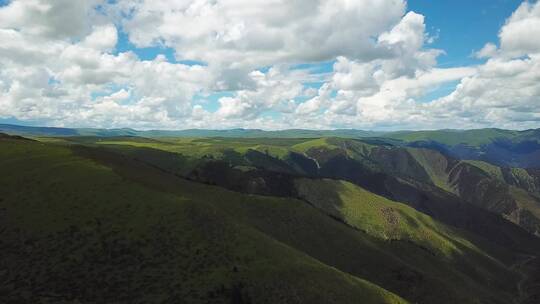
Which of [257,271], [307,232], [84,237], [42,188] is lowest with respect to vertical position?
[307,232]

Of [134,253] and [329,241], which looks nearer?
[134,253]

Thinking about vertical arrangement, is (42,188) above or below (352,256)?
above

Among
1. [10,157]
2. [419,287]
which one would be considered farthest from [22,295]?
[419,287]

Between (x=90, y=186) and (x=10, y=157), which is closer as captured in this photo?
(x=90, y=186)

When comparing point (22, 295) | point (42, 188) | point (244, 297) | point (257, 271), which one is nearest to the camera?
point (22, 295)

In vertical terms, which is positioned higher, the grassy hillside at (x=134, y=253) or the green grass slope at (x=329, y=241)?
the grassy hillside at (x=134, y=253)

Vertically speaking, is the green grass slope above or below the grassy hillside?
below

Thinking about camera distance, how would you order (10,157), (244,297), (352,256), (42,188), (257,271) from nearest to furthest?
1. (244,297)
2. (257,271)
3. (42,188)
4. (10,157)
5. (352,256)

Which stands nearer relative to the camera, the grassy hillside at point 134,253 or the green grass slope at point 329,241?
the grassy hillside at point 134,253

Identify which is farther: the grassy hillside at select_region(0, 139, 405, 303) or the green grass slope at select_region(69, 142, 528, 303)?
the green grass slope at select_region(69, 142, 528, 303)

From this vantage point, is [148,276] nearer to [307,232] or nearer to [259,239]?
[259,239]

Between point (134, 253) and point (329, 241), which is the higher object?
point (134, 253)
